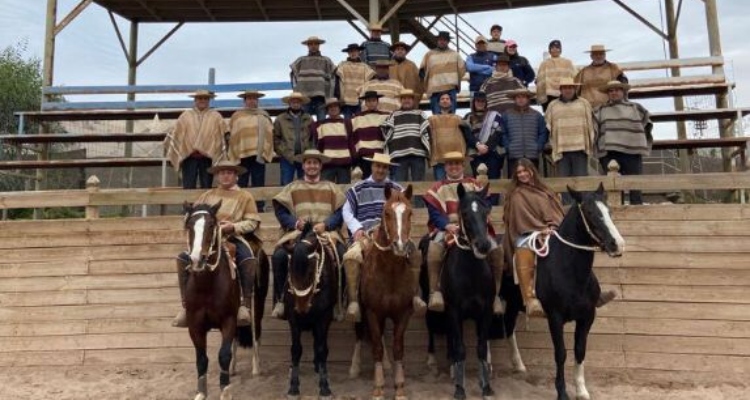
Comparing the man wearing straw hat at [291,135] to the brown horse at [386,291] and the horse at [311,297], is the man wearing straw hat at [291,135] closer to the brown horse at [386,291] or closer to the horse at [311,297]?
the horse at [311,297]

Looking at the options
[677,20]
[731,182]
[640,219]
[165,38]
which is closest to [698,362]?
[640,219]

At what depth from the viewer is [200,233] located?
5.61 meters

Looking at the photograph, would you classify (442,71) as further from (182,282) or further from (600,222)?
(182,282)

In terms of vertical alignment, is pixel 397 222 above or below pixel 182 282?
above

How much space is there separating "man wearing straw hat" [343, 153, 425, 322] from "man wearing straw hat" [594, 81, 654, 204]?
11.5 feet

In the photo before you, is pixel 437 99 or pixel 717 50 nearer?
pixel 437 99

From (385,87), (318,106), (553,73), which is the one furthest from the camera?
(318,106)

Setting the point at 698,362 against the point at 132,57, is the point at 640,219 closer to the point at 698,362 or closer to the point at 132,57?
the point at 698,362

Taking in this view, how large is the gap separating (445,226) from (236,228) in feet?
7.51

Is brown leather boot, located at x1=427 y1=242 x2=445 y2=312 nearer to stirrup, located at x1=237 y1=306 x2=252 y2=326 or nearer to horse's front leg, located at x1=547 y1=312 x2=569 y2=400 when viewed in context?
horse's front leg, located at x1=547 y1=312 x2=569 y2=400

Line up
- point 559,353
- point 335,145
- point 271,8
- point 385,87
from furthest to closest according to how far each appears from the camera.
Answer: point 271,8
point 385,87
point 335,145
point 559,353

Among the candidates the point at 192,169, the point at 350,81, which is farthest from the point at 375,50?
the point at 192,169

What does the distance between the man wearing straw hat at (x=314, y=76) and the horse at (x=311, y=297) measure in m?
4.22

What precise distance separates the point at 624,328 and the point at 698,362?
0.82 m
